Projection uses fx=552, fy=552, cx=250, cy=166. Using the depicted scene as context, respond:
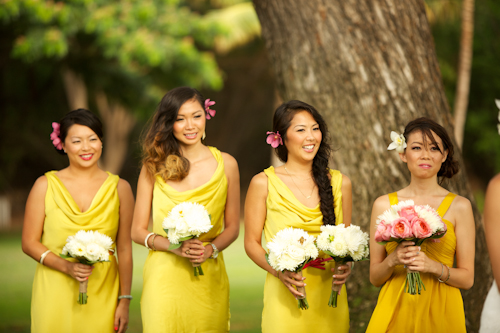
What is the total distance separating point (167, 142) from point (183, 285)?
1.16 metres

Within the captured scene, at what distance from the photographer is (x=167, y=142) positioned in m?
4.51

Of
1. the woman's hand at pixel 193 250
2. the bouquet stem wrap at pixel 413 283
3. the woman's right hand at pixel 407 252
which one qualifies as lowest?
the bouquet stem wrap at pixel 413 283

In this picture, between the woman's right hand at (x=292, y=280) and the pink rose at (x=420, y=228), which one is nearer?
the pink rose at (x=420, y=228)

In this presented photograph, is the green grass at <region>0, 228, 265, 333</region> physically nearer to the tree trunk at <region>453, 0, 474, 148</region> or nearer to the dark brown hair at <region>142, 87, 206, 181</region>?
the dark brown hair at <region>142, 87, 206, 181</region>

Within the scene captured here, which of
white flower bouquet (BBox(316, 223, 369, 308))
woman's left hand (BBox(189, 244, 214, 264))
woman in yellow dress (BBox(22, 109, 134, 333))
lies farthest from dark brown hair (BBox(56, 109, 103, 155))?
→ white flower bouquet (BBox(316, 223, 369, 308))

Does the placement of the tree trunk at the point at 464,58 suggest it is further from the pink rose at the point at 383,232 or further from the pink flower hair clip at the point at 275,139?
the pink rose at the point at 383,232

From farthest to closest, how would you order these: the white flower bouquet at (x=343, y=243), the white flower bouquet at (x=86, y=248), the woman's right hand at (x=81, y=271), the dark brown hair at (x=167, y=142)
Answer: the dark brown hair at (x=167, y=142) → the woman's right hand at (x=81, y=271) → the white flower bouquet at (x=86, y=248) → the white flower bouquet at (x=343, y=243)

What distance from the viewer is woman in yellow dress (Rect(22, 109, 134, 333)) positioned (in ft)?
14.3

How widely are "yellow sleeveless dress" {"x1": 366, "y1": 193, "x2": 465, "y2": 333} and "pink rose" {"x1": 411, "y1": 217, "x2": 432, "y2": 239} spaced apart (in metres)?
0.43

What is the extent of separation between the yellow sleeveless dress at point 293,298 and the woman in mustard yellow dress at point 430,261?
0.31 metres

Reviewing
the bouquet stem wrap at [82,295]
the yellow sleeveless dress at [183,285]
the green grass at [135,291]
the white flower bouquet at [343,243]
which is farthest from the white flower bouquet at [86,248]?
the green grass at [135,291]

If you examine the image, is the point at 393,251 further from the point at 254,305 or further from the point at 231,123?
the point at 231,123

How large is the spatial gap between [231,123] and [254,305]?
23747mm

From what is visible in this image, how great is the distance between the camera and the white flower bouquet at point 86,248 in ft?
13.4
